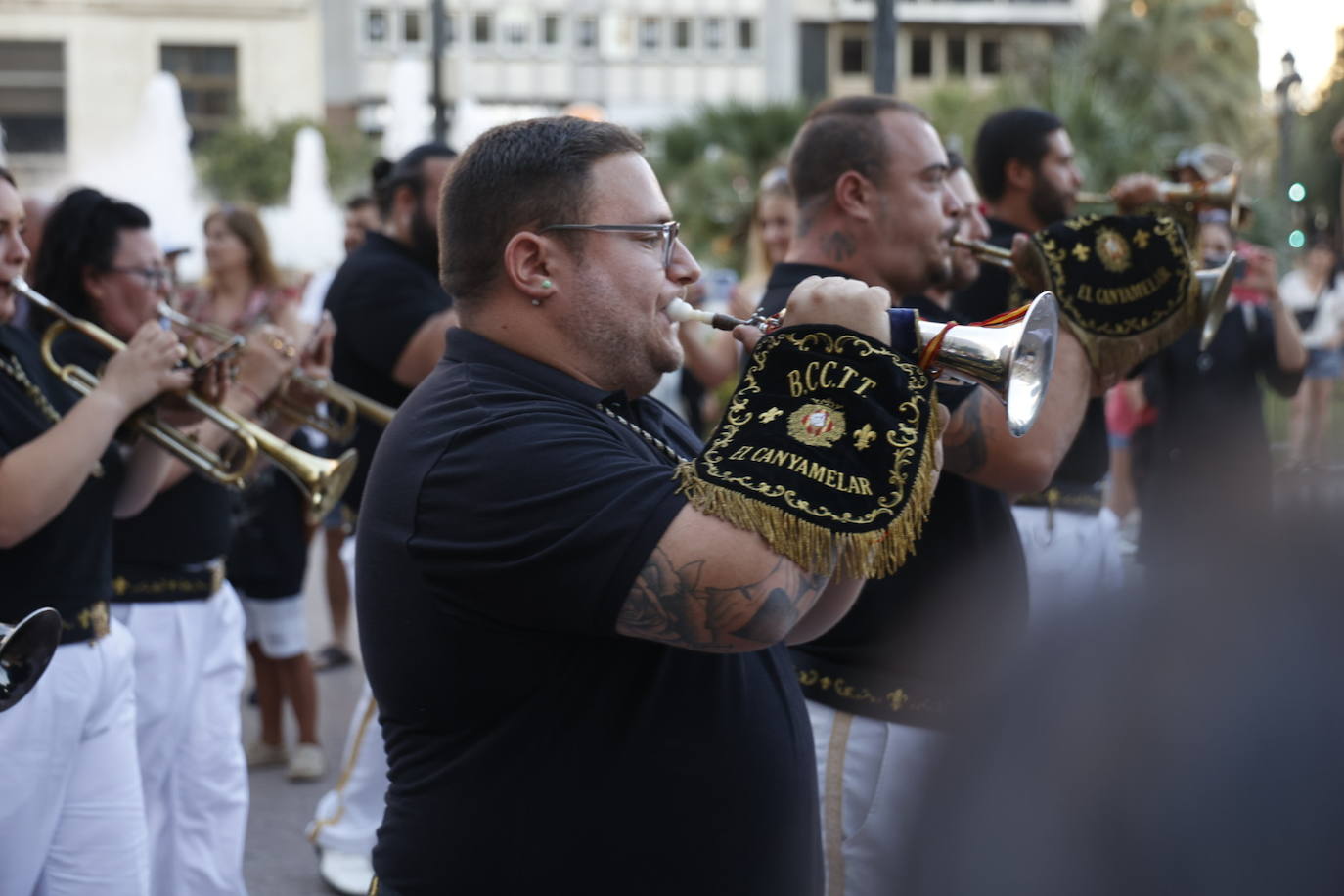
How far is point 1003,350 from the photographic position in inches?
A: 88.1

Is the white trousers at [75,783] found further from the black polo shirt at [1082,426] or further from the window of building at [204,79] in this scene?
the window of building at [204,79]

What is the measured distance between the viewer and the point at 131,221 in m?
3.96

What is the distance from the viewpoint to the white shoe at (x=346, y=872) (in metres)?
4.80

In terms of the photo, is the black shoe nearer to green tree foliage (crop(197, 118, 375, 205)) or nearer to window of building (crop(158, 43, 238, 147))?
green tree foliage (crop(197, 118, 375, 205))

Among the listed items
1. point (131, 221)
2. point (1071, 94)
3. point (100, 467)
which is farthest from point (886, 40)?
point (1071, 94)

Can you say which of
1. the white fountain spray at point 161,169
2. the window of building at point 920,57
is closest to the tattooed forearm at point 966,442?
the white fountain spray at point 161,169

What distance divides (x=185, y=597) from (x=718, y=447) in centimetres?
277

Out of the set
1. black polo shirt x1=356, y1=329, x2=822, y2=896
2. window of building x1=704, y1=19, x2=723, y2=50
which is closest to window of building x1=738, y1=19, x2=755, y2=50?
window of building x1=704, y1=19, x2=723, y2=50

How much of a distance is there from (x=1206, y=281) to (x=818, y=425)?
1965mm

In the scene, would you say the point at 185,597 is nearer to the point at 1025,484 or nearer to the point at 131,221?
the point at 131,221

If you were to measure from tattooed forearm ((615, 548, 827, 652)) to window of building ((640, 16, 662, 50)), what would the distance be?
196 ft

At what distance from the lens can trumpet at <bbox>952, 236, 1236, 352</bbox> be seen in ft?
11.7

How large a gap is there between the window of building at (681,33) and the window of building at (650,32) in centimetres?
60

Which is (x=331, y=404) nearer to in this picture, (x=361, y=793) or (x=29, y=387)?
(x=361, y=793)
